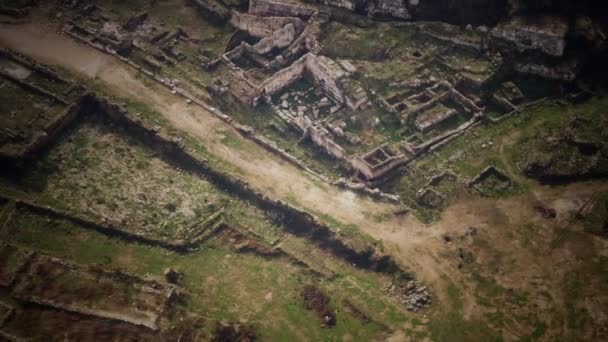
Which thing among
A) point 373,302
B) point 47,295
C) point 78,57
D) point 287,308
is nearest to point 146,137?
point 78,57

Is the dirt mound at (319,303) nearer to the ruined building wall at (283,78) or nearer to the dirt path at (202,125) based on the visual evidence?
the dirt path at (202,125)

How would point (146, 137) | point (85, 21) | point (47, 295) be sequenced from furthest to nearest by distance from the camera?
1. point (85, 21)
2. point (146, 137)
3. point (47, 295)

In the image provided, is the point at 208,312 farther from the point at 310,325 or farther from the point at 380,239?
the point at 380,239

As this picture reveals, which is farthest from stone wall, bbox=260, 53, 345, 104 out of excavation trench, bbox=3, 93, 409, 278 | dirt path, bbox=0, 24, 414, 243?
excavation trench, bbox=3, 93, 409, 278

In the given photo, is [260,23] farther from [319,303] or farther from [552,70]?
[319,303]

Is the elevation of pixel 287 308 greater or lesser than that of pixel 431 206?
lesser

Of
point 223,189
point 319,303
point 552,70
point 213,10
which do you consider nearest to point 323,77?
point 223,189
